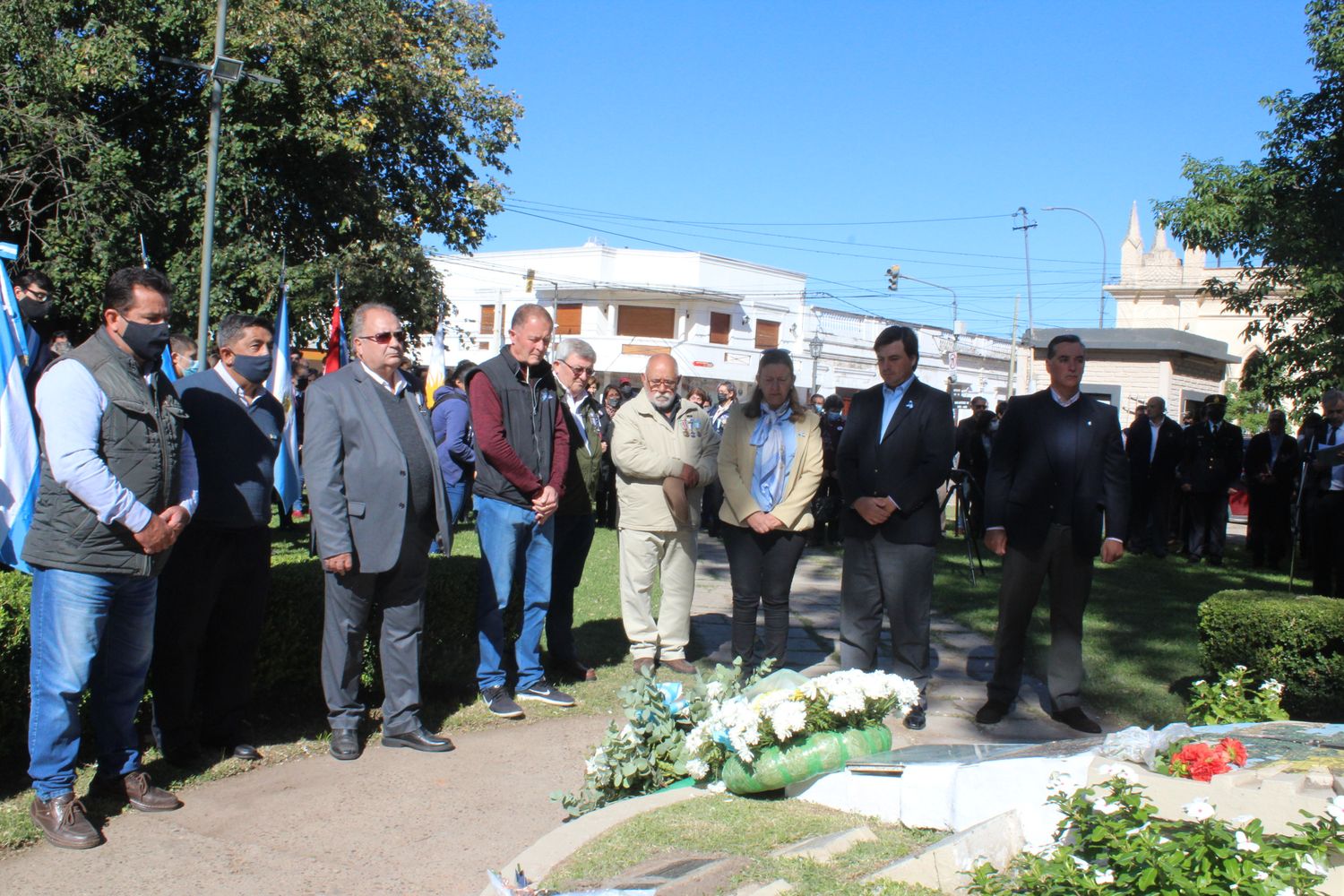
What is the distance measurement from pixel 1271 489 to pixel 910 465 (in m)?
9.13

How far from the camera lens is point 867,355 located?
195ft

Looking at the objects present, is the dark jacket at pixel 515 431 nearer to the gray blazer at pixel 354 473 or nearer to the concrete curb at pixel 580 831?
the gray blazer at pixel 354 473

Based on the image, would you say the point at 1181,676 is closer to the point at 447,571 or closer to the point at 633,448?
the point at 633,448

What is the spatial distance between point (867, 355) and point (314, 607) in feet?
181

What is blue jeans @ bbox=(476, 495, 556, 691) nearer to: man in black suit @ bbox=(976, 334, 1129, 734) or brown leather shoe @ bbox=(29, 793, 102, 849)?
brown leather shoe @ bbox=(29, 793, 102, 849)

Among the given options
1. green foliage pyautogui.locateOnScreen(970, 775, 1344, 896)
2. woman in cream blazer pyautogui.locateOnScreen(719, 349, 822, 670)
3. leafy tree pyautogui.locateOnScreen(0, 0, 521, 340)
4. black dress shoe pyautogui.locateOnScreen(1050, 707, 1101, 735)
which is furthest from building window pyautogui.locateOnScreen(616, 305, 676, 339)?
green foliage pyautogui.locateOnScreen(970, 775, 1344, 896)

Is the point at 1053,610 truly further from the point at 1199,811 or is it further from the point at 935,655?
the point at 1199,811

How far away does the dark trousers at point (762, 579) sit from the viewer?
6.55 m

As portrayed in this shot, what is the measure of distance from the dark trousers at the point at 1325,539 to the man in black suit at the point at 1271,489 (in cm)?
244

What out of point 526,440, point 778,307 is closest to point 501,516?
point 526,440

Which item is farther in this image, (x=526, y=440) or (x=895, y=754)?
(x=526, y=440)

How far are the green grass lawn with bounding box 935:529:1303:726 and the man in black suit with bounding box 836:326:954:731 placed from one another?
1.44m

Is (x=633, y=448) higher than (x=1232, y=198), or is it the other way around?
(x=1232, y=198)

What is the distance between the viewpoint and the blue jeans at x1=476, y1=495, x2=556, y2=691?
20.3 ft
